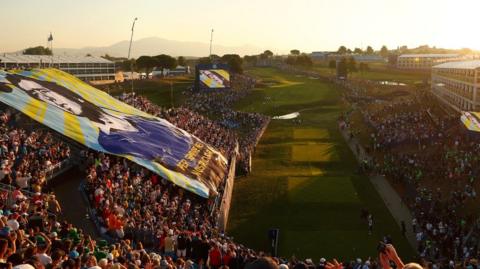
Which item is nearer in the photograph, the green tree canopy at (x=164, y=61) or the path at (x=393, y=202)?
the path at (x=393, y=202)

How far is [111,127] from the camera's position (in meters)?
27.9

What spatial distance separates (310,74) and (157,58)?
141ft

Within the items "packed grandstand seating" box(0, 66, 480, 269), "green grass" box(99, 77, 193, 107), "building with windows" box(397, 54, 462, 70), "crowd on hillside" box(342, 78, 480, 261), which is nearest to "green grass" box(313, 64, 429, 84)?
"building with windows" box(397, 54, 462, 70)

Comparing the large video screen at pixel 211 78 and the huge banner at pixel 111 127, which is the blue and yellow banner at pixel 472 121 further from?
the large video screen at pixel 211 78

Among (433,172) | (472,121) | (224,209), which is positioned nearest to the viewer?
(224,209)

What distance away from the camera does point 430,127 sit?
47844 millimetres

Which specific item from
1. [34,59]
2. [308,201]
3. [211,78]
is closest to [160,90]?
[211,78]

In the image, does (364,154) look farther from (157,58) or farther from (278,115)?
(157,58)

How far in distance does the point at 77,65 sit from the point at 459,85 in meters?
93.8

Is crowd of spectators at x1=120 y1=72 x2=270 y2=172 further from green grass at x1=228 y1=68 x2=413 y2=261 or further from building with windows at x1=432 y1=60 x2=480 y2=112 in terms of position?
building with windows at x1=432 y1=60 x2=480 y2=112

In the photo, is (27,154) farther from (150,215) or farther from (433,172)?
(433,172)

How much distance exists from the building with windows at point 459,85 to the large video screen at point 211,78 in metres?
30.0

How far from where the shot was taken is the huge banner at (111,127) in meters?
25.0

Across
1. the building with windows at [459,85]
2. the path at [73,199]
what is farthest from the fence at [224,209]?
the building with windows at [459,85]
